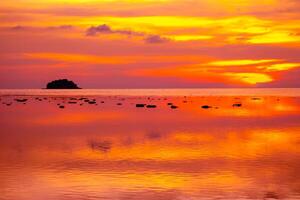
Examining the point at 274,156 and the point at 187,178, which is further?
the point at 274,156

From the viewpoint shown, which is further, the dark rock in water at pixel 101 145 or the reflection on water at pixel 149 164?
the dark rock in water at pixel 101 145

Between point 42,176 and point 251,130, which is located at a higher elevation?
→ point 251,130

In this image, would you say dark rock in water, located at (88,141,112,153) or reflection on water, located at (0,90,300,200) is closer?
reflection on water, located at (0,90,300,200)

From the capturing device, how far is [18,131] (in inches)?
1564

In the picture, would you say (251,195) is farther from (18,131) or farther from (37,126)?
(37,126)

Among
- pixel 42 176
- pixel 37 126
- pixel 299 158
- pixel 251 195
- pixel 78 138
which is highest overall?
pixel 37 126

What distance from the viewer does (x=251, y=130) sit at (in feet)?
134

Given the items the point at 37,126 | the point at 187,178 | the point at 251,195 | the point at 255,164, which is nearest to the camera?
the point at 251,195

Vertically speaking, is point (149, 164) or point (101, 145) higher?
point (101, 145)

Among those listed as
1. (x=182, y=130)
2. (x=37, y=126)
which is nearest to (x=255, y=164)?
(x=182, y=130)

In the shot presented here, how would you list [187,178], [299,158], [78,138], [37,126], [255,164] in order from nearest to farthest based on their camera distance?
[187,178] < [255,164] < [299,158] < [78,138] < [37,126]

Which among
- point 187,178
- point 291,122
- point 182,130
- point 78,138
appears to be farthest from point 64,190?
point 291,122

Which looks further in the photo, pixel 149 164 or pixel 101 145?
pixel 101 145

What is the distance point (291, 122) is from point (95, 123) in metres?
18.1
